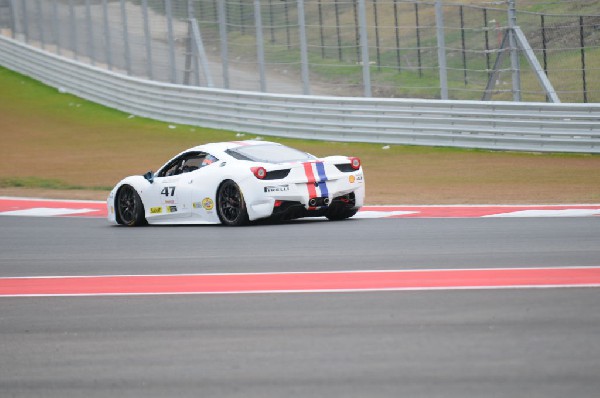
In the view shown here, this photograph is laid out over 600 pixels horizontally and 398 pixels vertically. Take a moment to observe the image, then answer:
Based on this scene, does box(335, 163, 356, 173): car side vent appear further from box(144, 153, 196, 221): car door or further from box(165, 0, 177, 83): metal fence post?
box(165, 0, 177, 83): metal fence post

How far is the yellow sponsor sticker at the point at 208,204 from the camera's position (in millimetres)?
14539

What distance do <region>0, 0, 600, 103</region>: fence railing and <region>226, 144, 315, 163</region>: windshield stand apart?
9728 millimetres

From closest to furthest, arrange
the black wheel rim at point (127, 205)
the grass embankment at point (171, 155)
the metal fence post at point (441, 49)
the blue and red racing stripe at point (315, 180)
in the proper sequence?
the blue and red racing stripe at point (315, 180), the black wheel rim at point (127, 205), the grass embankment at point (171, 155), the metal fence post at point (441, 49)

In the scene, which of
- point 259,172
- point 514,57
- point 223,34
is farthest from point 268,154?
point 223,34

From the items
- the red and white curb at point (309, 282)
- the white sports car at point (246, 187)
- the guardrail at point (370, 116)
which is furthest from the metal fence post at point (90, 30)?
the red and white curb at point (309, 282)

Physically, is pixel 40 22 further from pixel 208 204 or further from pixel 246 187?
pixel 246 187

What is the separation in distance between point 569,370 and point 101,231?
9790 millimetres

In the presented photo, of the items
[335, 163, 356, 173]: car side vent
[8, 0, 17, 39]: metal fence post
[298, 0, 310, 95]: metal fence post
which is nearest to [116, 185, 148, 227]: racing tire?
[335, 163, 356, 173]: car side vent

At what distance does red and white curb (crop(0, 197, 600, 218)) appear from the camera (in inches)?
576

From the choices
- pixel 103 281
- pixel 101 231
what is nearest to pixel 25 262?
pixel 103 281

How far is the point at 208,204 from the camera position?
47.9ft

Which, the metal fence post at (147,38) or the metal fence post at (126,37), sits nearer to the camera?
the metal fence post at (147,38)

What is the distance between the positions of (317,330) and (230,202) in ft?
23.8

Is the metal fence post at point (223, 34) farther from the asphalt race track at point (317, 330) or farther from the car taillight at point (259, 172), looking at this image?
the asphalt race track at point (317, 330)
